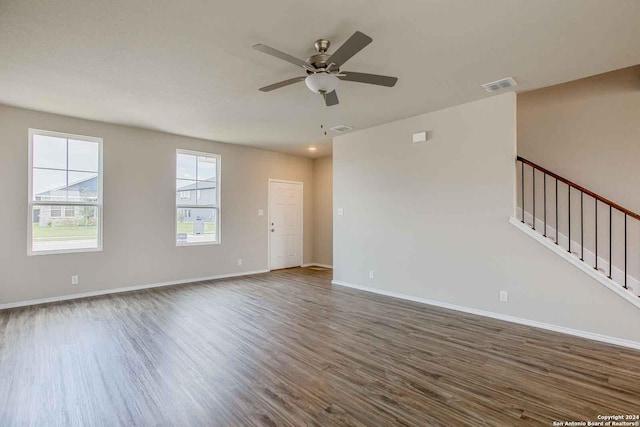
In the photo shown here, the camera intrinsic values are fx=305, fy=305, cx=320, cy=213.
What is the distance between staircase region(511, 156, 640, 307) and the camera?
3.56 meters

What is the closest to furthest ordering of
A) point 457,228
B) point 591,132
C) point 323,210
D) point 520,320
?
point 520,320 → point 591,132 → point 457,228 → point 323,210

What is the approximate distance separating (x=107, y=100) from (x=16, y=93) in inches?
39.9

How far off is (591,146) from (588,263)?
58.8 inches

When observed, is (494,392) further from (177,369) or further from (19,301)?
(19,301)

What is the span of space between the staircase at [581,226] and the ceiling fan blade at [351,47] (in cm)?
270

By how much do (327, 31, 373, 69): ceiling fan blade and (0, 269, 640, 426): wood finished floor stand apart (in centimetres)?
252

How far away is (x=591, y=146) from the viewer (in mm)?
3920

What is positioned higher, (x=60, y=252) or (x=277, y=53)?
(x=277, y=53)

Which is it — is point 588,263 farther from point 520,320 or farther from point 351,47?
point 351,47

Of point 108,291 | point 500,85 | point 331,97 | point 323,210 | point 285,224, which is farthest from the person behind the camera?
point 323,210

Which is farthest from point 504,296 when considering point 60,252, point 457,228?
point 60,252

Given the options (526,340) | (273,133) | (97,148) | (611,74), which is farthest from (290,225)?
(611,74)

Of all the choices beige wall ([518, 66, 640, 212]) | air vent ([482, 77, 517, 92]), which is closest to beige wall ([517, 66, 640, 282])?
beige wall ([518, 66, 640, 212])

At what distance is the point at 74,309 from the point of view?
422cm
